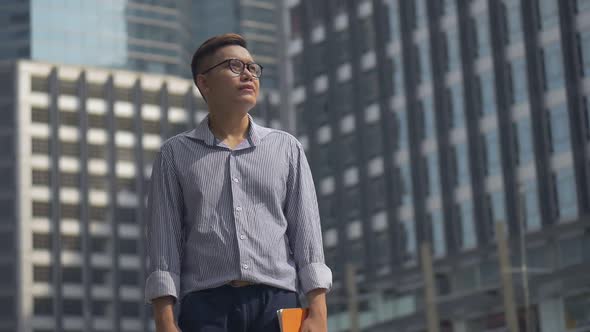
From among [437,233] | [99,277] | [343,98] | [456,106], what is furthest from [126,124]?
[456,106]

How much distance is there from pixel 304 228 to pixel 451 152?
65639mm

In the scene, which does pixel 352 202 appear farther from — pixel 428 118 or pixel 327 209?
pixel 428 118

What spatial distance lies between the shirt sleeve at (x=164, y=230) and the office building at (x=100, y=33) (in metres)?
113

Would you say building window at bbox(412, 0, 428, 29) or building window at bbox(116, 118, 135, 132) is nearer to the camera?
building window at bbox(412, 0, 428, 29)

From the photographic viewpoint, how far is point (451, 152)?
70.6 meters

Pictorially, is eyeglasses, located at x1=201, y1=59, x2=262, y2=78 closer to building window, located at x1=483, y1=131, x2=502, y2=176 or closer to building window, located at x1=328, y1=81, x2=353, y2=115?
building window, located at x1=483, y1=131, x2=502, y2=176

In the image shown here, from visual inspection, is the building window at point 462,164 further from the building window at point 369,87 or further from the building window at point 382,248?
the building window at point 369,87

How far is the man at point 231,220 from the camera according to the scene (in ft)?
17.5

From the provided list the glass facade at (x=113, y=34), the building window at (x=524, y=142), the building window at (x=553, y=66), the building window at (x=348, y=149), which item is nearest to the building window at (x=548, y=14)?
the building window at (x=553, y=66)

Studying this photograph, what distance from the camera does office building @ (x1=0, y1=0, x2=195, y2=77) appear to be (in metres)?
118

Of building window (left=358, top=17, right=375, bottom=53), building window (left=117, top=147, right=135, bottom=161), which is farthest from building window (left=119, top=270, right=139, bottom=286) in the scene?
building window (left=358, top=17, right=375, bottom=53)

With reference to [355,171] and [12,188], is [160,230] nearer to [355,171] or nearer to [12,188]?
[355,171]

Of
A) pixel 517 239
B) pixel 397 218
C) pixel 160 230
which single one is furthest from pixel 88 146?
pixel 160 230

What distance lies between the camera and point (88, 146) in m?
115
